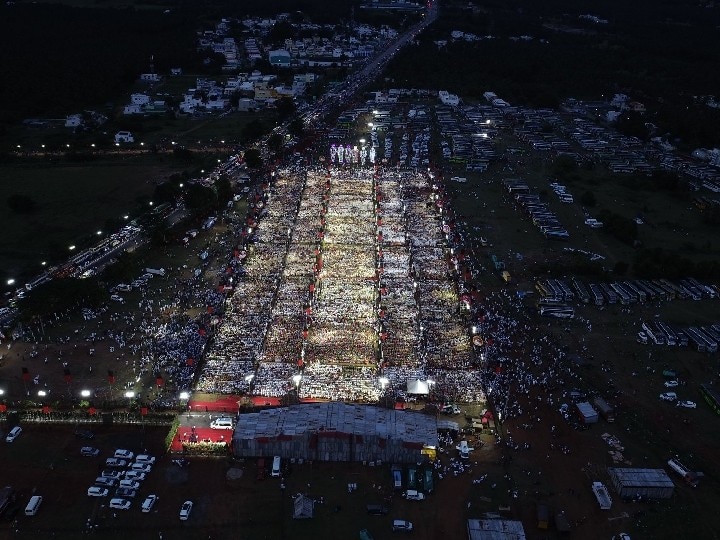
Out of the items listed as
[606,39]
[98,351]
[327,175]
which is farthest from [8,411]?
[606,39]

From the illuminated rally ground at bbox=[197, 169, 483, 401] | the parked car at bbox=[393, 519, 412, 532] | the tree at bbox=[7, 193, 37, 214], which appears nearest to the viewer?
the parked car at bbox=[393, 519, 412, 532]

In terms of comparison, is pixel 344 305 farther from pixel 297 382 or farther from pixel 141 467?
pixel 141 467

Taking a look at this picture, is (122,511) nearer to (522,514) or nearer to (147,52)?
(522,514)

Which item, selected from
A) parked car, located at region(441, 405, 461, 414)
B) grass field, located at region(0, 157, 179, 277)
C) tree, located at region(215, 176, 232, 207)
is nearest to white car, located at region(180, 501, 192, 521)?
parked car, located at region(441, 405, 461, 414)

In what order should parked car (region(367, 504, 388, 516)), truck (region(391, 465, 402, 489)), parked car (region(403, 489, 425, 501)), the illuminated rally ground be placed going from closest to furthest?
parked car (region(367, 504, 388, 516)) < parked car (region(403, 489, 425, 501)) < truck (region(391, 465, 402, 489)) < the illuminated rally ground

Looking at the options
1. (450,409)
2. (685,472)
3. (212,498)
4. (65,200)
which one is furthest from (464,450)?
(65,200)

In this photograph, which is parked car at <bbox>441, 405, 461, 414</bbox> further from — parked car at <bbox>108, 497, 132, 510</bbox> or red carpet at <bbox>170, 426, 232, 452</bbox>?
parked car at <bbox>108, 497, 132, 510</bbox>

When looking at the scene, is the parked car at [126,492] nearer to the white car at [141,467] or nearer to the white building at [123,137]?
the white car at [141,467]
